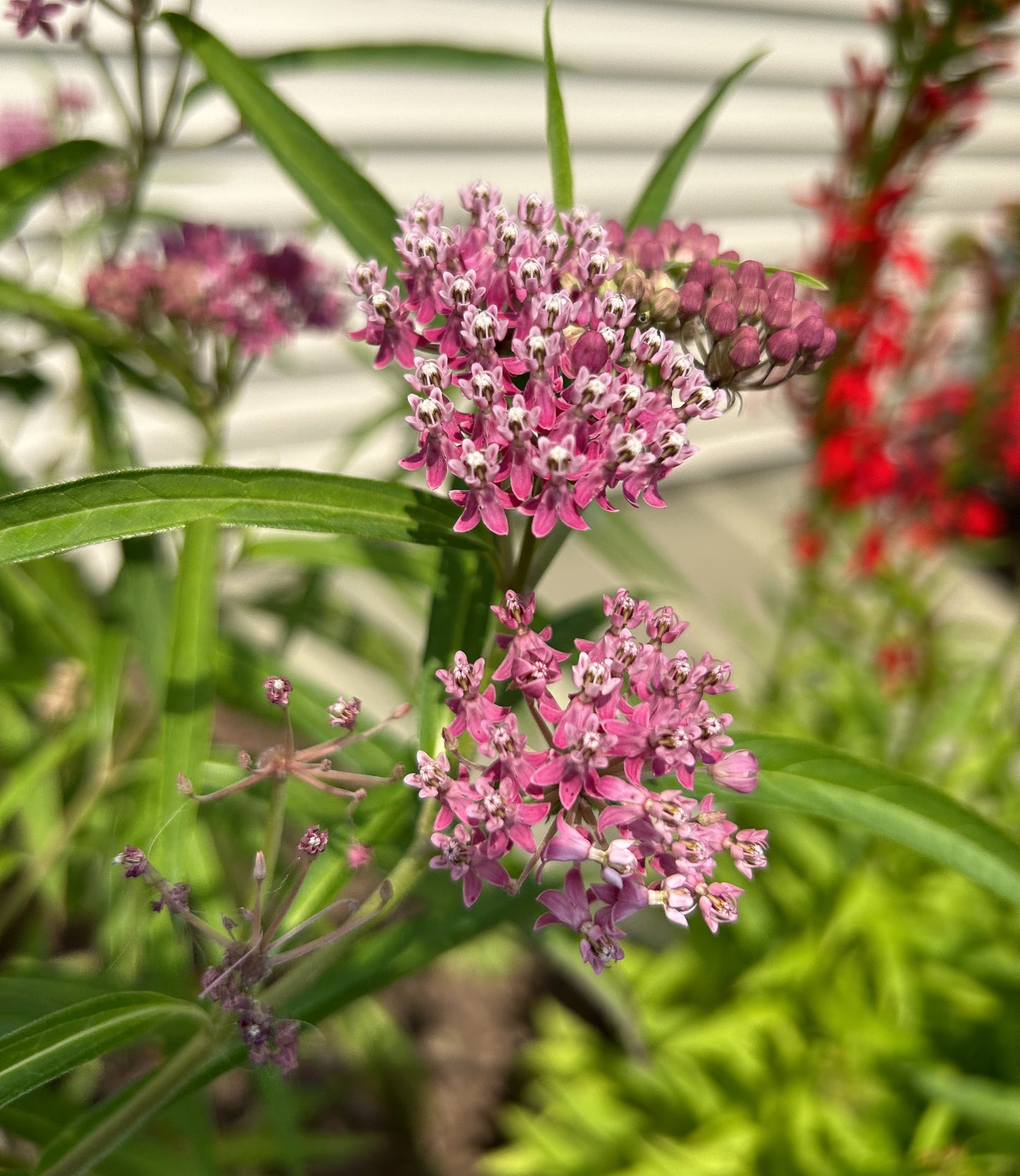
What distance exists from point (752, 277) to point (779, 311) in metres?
0.03

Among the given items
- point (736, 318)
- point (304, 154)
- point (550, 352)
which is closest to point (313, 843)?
point (550, 352)

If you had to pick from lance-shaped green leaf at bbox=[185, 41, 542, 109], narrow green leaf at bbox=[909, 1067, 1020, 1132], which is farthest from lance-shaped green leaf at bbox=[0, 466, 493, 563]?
narrow green leaf at bbox=[909, 1067, 1020, 1132]

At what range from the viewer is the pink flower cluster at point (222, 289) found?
998 millimetres

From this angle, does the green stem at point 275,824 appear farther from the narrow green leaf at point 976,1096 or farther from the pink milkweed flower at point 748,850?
the narrow green leaf at point 976,1096

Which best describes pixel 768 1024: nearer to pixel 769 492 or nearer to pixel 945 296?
pixel 945 296

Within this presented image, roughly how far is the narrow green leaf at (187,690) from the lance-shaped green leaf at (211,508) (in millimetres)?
94

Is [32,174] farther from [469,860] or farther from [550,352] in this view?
[469,860]

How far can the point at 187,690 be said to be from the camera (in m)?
0.68

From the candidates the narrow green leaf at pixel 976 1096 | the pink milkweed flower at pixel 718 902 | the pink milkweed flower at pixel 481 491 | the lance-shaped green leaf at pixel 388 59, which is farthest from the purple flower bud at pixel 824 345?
the narrow green leaf at pixel 976 1096

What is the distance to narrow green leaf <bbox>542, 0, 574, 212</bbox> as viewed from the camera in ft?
2.20

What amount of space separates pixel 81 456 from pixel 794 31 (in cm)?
230

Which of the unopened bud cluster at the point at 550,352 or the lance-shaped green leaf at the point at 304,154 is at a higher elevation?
the lance-shaped green leaf at the point at 304,154

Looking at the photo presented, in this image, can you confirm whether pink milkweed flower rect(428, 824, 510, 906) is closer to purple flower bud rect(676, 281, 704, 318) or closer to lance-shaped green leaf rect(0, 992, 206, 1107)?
lance-shaped green leaf rect(0, 992, 206, 1107)

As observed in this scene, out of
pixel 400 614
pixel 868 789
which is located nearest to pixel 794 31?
pixel 400 614
